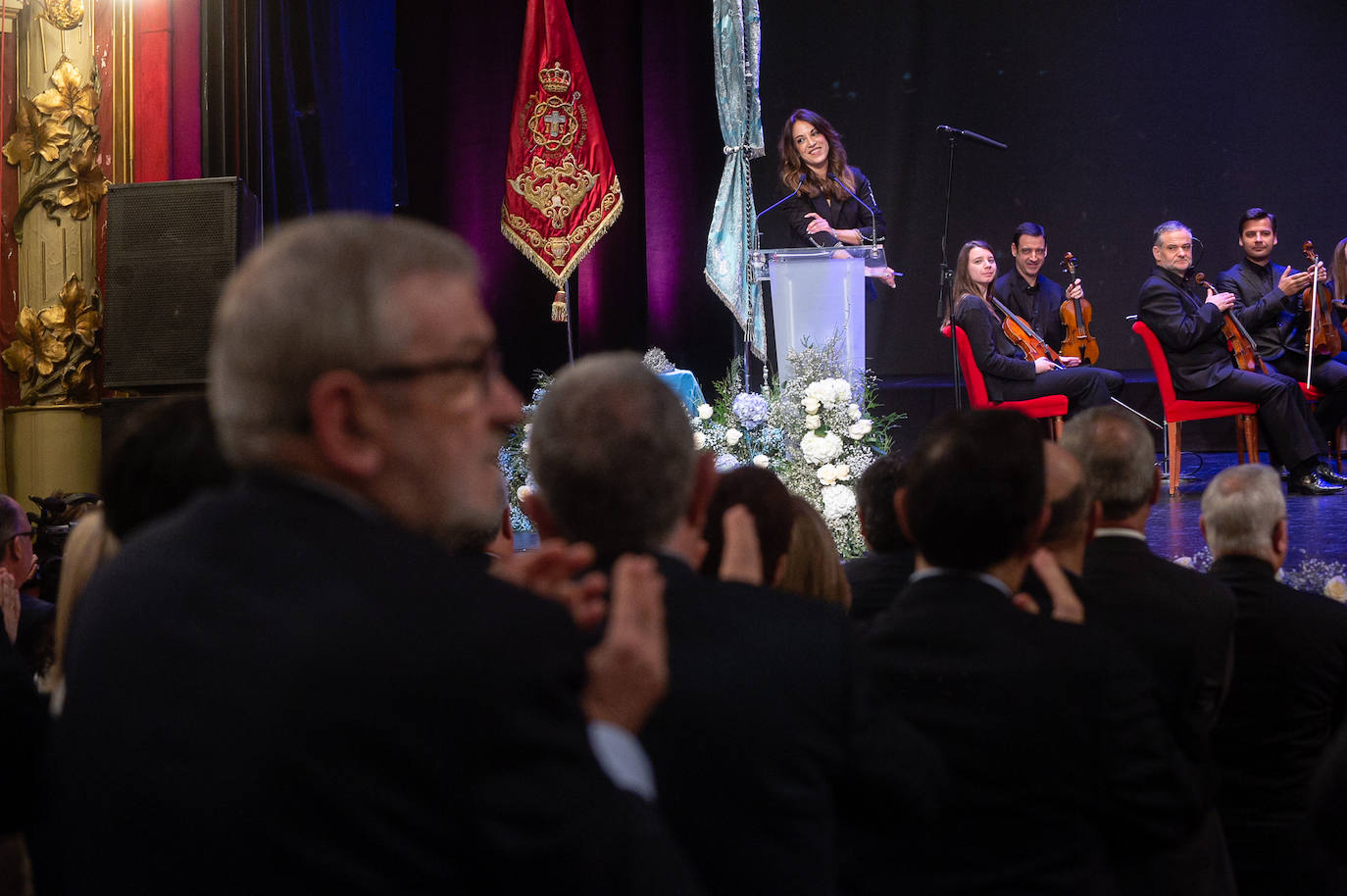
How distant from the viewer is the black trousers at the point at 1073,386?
240 inches

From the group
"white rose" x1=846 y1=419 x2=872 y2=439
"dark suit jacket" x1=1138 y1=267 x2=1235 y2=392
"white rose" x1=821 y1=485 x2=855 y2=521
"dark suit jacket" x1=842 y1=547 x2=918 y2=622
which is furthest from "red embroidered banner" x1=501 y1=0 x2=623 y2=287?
"dark suit jacket" x1=842 y1=547 x2=918 y2=622

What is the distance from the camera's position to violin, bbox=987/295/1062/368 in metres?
6.45

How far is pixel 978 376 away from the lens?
20.3 ft

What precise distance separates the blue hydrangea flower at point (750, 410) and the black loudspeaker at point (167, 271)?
Result: 191cm

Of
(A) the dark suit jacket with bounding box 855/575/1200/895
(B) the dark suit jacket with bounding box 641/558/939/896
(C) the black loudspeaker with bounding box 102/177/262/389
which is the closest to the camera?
(B) the dark suit jacket with bounding box 641/558/939/896

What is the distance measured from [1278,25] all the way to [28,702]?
8.99 m

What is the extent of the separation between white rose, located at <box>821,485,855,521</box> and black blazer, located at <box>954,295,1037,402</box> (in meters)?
1.95

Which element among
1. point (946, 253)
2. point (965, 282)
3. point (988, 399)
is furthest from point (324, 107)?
point (988, 399)

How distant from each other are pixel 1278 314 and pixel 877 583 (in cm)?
549

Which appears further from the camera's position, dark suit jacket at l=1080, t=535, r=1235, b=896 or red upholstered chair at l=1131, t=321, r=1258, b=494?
red upholstered chair at l=1131, t=321, r=1258, b=494

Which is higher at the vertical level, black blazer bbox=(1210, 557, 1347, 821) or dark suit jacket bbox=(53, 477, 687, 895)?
dark suit jacket bbox=(53, 477, 687, 895)

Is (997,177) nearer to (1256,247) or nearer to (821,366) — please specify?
(1256,247)

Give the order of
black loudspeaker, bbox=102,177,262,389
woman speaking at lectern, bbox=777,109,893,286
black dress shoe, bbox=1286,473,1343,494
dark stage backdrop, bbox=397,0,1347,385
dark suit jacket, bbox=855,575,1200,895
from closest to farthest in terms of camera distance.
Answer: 1. dark suit jacket, bbox=855,575,1200,895
2. black loudspeaker, bbox=102,177,262,389
3. black dress shoe, bbox=1286,473,1343,494
4. woman speaking at lectern, bbox=777,109,893,286
5. dark stage backdrop, bbox=397,0,1347,385

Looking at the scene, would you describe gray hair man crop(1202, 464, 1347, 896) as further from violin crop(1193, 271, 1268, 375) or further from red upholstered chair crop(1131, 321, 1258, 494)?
violin crop(1193, 271, 1268, 375)
